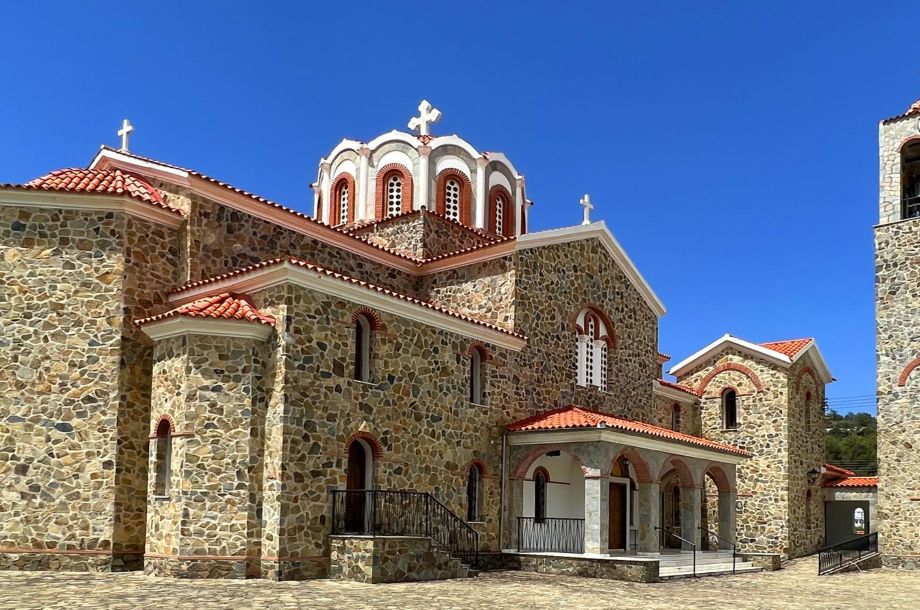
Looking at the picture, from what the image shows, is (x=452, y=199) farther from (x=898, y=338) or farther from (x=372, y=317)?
(x=898, y=338)

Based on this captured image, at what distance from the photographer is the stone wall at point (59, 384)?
18156mm

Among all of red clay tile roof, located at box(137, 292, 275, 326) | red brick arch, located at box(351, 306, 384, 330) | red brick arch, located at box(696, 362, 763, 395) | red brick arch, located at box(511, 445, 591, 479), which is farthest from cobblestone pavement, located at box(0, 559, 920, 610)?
red brick arch, located at box(696, 362, 763, 395)

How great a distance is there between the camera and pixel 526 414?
24281mm

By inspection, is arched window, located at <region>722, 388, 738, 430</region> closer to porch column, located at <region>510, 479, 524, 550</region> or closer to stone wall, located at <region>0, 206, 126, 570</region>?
porch column, located at <region>510, 479, 524, 550</region>

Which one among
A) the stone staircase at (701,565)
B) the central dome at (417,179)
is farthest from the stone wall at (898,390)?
the central dome at (417,179)

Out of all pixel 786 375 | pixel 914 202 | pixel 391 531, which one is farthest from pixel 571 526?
pixel 914 202

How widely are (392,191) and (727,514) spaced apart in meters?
13.4

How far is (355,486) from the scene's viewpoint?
1975 centimetres

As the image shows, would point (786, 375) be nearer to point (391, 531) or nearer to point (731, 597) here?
point (731, 597)

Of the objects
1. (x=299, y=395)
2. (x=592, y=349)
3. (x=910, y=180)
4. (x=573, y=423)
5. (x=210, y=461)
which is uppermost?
(x=910, y=180)

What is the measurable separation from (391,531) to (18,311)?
8.60m

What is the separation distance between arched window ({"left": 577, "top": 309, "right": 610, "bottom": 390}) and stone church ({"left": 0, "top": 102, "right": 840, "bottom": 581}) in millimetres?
79

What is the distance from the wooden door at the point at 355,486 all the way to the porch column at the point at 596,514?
5.16 m

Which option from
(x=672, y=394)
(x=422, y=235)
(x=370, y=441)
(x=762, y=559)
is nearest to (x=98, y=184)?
(x=370, y=441)
